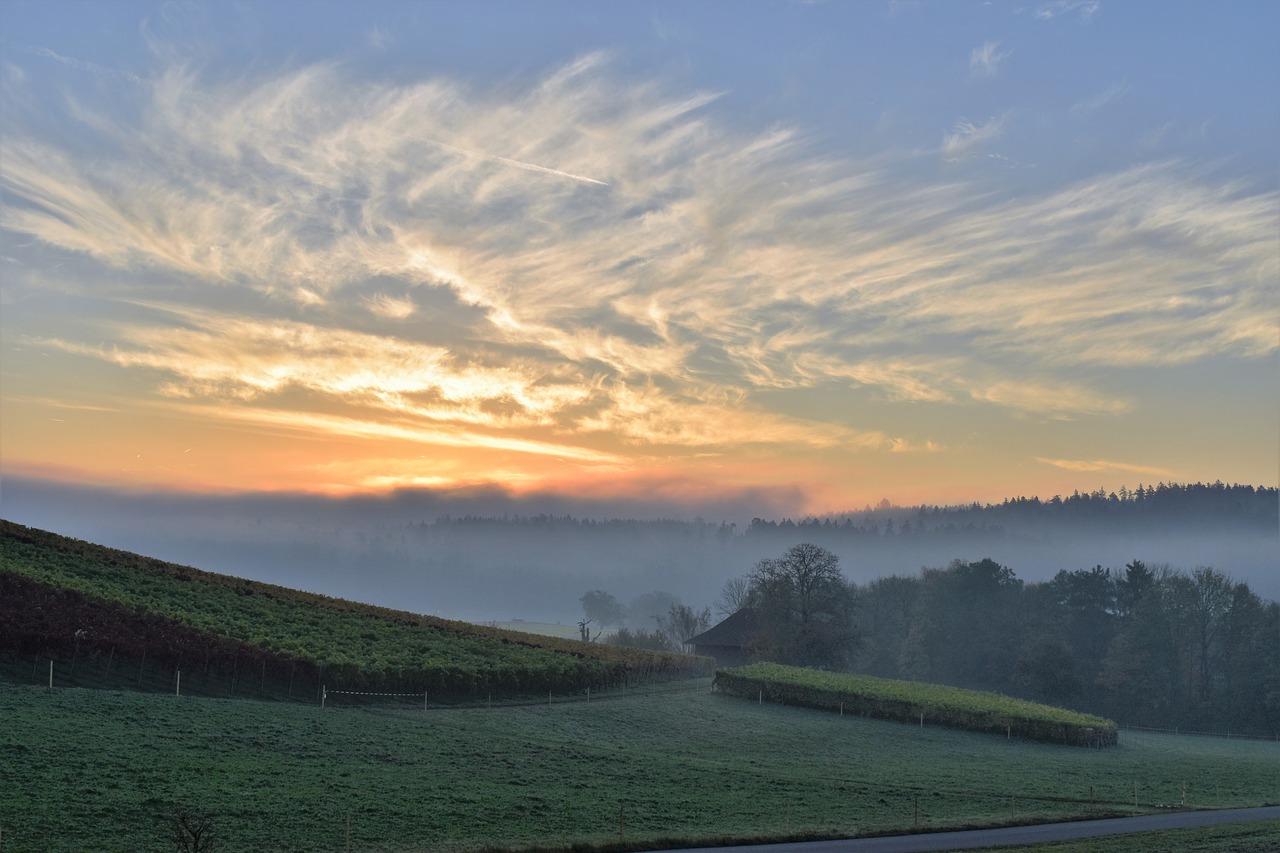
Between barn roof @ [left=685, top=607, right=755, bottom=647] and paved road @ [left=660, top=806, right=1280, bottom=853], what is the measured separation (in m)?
68.0

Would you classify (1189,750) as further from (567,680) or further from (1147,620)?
(567,680)

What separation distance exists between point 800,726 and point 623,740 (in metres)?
15.0

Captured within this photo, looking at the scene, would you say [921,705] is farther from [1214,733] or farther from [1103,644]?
[1103,644]

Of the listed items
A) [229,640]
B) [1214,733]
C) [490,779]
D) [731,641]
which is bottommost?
[1214,733]

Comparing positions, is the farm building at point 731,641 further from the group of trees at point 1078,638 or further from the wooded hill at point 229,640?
the wooded hill at point 229,640

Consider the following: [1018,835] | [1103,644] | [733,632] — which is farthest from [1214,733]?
[1018,835]

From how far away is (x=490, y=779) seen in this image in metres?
37.0

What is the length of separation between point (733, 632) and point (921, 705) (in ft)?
129

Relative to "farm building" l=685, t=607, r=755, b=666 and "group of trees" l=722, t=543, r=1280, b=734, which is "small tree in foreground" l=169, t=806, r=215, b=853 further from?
"farm building" l=685, t=607, r=755, b=666

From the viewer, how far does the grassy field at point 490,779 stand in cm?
2800

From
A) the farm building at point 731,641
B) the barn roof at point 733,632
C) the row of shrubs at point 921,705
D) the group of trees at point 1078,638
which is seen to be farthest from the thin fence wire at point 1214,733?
the barn roof at point 733,632

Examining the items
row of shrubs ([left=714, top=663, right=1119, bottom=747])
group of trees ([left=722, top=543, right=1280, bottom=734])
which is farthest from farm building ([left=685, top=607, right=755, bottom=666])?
row of shrubs ([left=714, top=663, right=1119, bottom=747])

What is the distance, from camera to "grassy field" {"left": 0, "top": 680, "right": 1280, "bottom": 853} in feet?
91.9

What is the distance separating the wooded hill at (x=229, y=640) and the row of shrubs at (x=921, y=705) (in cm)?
998
